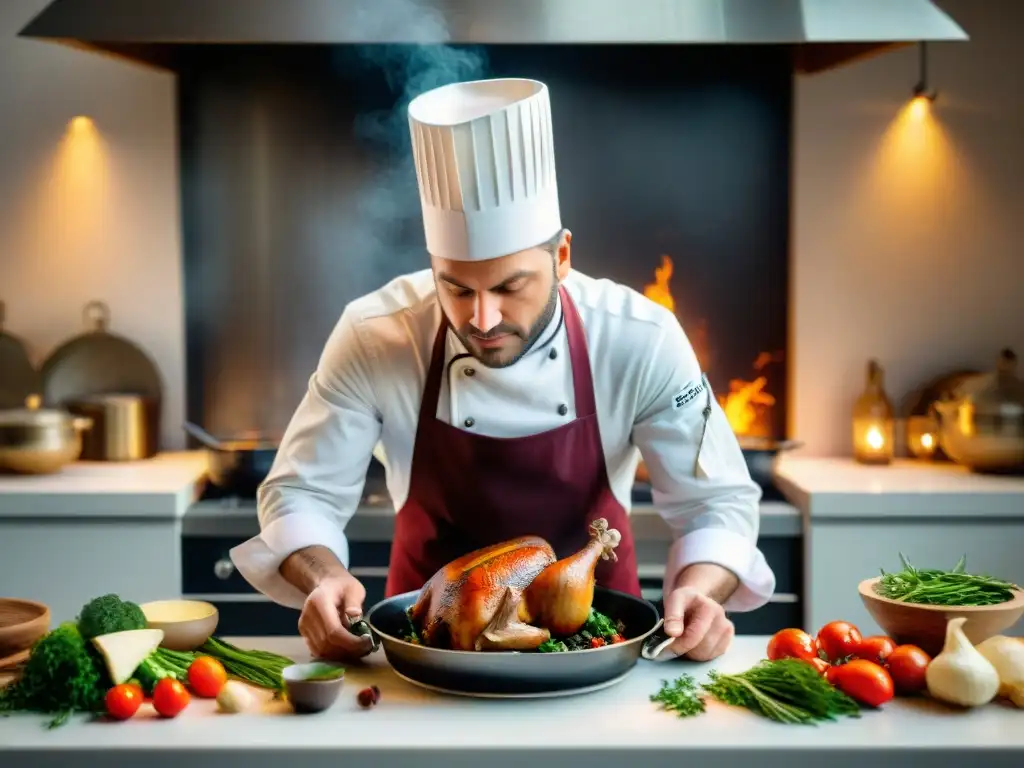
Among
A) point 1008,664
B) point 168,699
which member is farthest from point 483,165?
point 1008,664

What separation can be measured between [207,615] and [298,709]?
0.27m

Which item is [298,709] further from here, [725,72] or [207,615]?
[725,72]

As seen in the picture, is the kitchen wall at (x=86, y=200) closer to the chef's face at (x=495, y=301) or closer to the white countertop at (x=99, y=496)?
the white countertop at (x=99, y=496)

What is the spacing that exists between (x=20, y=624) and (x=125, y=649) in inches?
9.1

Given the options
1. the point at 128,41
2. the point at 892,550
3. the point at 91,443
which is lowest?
the point at 892,550

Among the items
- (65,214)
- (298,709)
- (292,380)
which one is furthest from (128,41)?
(298,709)

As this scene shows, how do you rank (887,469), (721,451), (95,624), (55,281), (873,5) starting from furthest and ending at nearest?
(55,281) → (887,469) → (873,5) → (721,451) → (95,624)

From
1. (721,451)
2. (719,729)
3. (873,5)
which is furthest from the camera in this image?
(873,5)

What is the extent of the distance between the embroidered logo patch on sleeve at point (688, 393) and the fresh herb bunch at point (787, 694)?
67 cm

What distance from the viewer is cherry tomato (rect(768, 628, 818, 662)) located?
1.66 m

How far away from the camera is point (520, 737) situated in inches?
56.1

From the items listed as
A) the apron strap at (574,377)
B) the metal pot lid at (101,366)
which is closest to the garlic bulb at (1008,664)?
the apron strap at (574,377)

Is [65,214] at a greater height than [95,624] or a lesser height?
greater

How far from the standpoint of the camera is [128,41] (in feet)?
9.44
